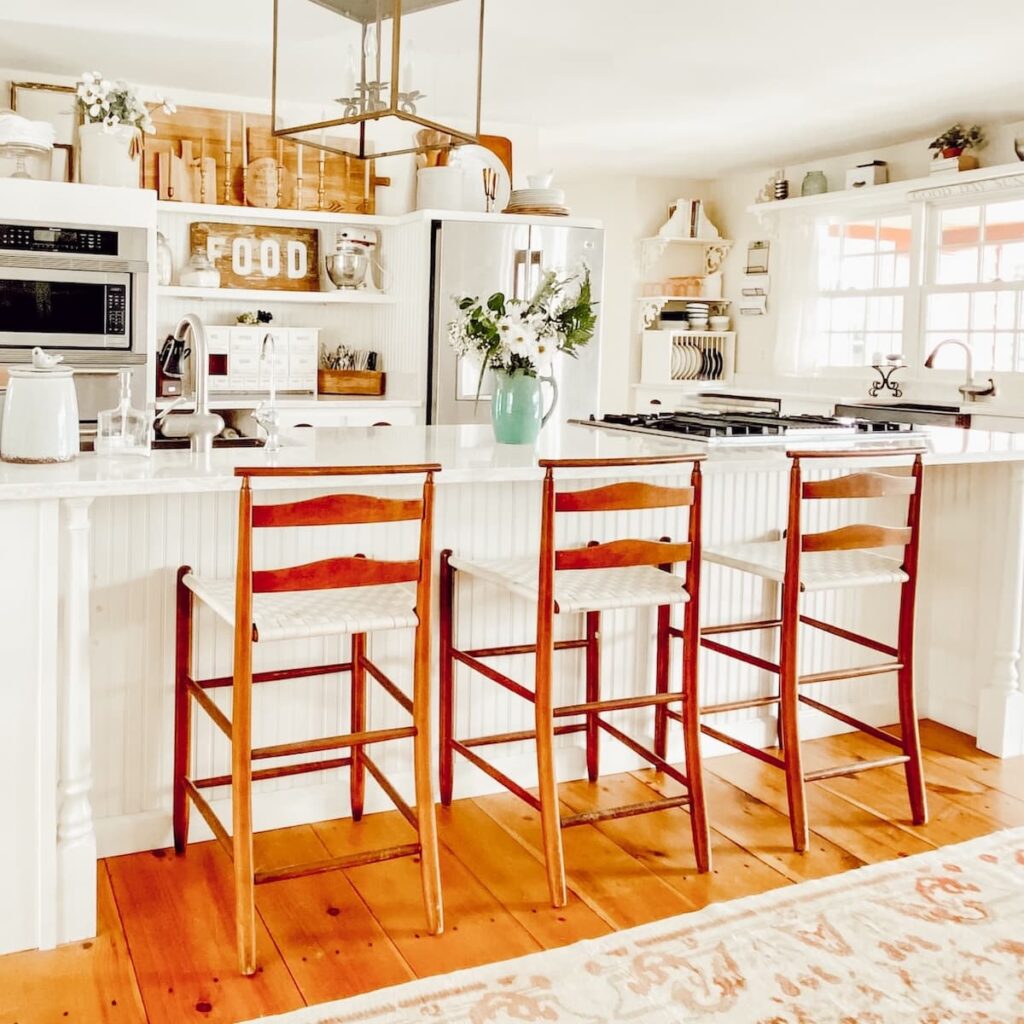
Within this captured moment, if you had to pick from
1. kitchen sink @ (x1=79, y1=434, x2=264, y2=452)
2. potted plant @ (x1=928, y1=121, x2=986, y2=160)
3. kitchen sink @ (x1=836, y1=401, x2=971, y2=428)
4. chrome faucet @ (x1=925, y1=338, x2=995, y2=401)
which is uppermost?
potted plant @ (x1=928, y1=121, x2=986, y2=160)

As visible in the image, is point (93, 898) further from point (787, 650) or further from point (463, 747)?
point (787, 650)

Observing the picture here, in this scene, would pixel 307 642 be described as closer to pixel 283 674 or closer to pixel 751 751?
pixel 283 674

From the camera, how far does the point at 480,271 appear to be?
545 centimetres

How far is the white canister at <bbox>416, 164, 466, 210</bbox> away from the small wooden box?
859 millimetres

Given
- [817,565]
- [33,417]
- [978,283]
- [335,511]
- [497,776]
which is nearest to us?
[335,511]

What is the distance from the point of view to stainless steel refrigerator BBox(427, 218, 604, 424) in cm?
539

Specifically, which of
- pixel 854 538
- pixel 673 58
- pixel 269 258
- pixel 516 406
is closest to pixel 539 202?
pixel 673 58

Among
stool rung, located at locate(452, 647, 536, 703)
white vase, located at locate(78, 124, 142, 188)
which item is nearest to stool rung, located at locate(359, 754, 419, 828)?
stool rung, located at locate(452, 647, 536, 703)

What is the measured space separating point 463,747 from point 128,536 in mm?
928

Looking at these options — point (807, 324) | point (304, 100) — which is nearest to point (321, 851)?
point (304, 100)

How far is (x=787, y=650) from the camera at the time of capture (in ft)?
9.11

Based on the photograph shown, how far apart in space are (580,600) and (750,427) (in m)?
0.95

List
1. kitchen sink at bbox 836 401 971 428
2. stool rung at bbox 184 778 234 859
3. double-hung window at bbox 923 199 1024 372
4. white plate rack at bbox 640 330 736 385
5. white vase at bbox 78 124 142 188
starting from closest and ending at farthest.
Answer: stool rung at bbox 184 778 234 859
white vase at bbox 78 124 142 188
kitchen sink at bbox 836 401 971 428
double-hung window at bbox 923 199 1024 372
white plate rack at bbox 640 330 736 385

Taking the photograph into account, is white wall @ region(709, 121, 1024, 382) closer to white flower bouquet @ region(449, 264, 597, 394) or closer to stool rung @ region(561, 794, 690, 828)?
white flower bouquet @ region(449, 264, 597, 394)
